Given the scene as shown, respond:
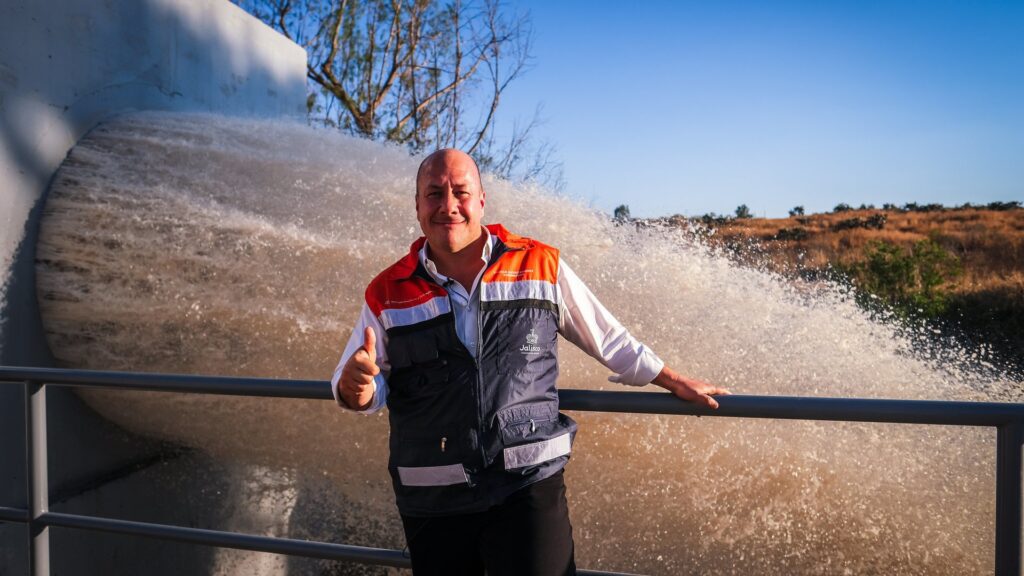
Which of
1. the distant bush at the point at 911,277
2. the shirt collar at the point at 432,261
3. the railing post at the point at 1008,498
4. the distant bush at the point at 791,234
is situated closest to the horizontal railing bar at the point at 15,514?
the shirt collar at the point at 432,261

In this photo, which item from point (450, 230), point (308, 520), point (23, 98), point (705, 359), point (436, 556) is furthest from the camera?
point (308, 520)

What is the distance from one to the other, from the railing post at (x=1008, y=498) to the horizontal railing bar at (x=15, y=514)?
2.53 m

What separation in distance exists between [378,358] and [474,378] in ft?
0.76

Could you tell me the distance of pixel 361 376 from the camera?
159cm

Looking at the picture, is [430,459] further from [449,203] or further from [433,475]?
[449,203]

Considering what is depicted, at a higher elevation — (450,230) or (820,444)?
(450,230)

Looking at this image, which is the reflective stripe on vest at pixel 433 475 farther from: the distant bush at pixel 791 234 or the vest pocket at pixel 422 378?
the distant bush at pixel 791 234

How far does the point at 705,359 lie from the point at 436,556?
7.32 feet

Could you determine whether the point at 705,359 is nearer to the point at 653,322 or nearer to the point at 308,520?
the point at 653,322

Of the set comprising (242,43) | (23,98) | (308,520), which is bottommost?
(308,520)

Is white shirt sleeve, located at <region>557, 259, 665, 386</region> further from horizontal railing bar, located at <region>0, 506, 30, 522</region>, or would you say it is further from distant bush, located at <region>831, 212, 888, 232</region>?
distant bush, located at <region>831, 212, 888, 232</region>

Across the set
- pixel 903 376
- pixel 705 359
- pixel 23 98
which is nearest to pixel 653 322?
pixel 705 359

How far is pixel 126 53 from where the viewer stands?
4.86 m

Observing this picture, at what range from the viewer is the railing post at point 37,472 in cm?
227
